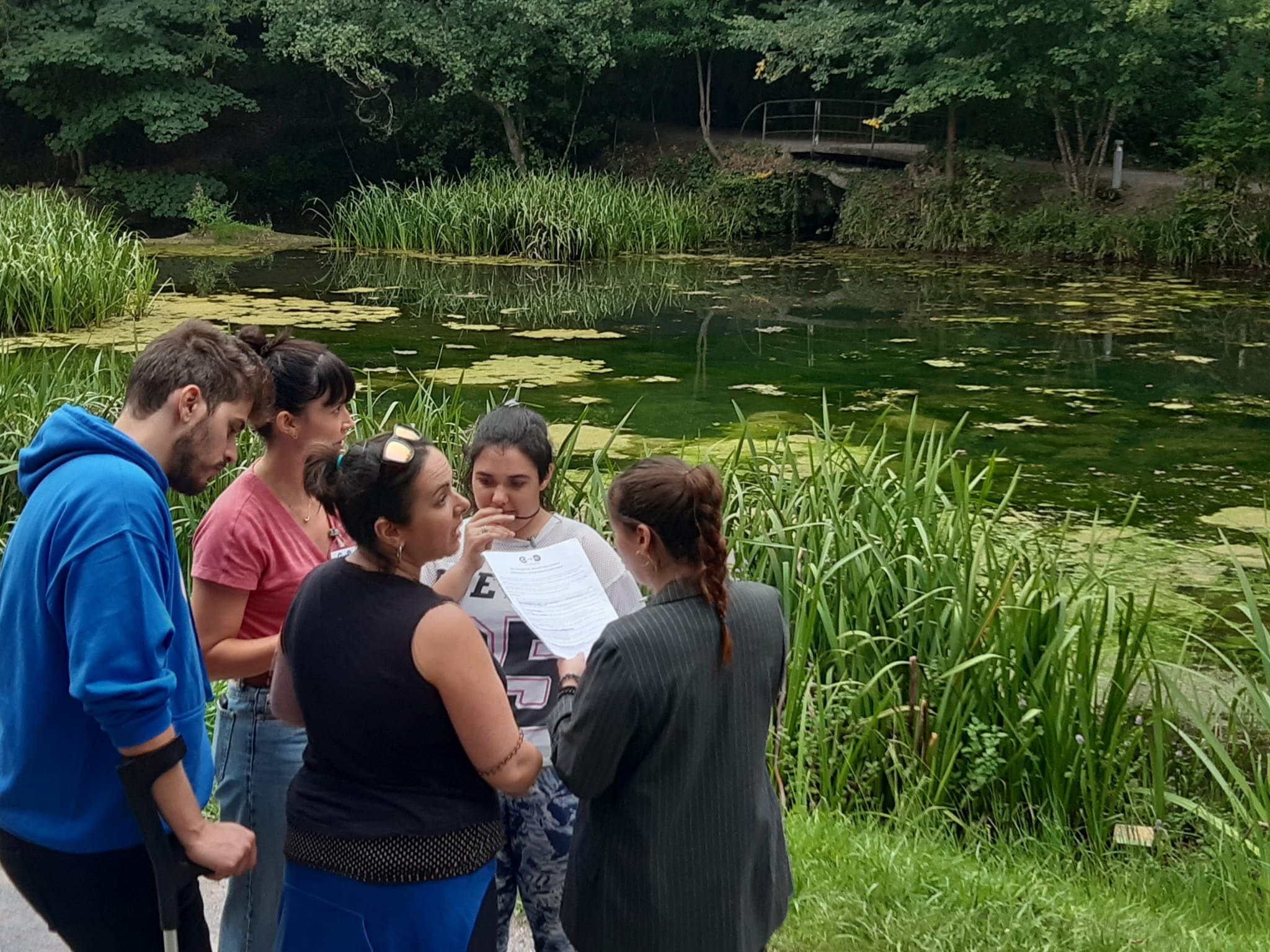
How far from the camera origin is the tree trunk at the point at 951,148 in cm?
1764

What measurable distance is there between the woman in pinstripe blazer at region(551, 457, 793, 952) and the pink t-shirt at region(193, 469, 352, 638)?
60 centimetres

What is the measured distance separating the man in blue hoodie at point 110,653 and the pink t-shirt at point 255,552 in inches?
11.2

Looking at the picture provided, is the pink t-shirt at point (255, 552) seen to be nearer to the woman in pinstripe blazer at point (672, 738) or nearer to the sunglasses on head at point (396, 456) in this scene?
the sunglasses on head at point (396, 456)

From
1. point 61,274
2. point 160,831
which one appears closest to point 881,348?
point 61,274

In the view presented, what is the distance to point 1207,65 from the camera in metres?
17.7

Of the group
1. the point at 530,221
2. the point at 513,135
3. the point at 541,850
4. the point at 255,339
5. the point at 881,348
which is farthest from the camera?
the point at 513,135

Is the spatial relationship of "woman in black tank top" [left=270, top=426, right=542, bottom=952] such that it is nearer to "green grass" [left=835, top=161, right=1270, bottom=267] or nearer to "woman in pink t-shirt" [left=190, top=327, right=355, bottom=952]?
"woman in pink t-shirt" [left=190, top=327, right=355, bottom=952]

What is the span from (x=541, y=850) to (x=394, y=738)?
16.7 inches

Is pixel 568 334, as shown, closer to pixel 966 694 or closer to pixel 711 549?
pixel 966 694

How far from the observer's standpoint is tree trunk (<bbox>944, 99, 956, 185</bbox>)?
57.9ft

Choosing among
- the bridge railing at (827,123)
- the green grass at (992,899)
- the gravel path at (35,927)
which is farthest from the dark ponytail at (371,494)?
the bridge railing at (827,123)

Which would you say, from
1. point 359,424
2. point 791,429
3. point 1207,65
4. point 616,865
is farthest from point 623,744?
point 1207,65

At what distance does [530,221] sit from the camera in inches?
647

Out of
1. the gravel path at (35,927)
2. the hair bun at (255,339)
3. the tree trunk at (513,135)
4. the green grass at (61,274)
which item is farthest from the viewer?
the tree trunk at (513,135)
